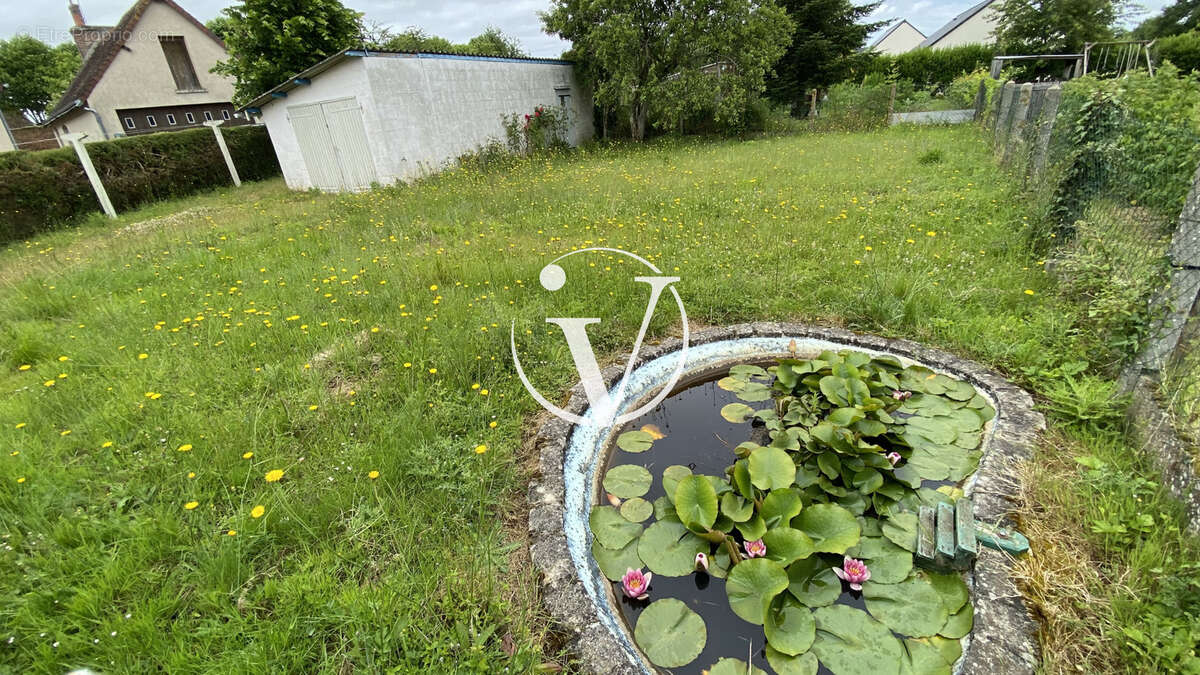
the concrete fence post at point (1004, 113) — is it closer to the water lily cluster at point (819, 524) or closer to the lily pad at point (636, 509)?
the water lily cluster at point (819, 524)

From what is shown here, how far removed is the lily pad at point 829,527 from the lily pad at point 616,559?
0.59 m

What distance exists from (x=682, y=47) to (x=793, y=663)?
13261 mm

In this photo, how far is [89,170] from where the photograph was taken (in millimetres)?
8492

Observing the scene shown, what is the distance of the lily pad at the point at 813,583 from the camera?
5.07 ft

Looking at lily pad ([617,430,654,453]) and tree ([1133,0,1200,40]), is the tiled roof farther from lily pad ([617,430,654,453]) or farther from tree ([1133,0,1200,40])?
tree ([1133,0,1200,40])

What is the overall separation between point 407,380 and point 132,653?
146 cm

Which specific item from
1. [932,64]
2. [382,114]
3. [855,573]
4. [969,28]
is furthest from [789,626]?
[969,28]

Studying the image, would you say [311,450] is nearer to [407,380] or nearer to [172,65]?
[407,380]

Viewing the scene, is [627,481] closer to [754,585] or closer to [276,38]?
[754,585]

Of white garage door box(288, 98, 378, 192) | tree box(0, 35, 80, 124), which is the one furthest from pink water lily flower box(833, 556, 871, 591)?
tree box(0, 35, 80, 124)

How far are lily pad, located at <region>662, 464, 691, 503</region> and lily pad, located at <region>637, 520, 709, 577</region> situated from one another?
13 cm

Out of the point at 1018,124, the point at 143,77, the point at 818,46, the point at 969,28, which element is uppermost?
the point at 143,77

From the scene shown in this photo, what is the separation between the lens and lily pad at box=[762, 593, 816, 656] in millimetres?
1382

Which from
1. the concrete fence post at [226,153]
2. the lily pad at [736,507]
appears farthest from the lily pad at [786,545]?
the concrete fence post at [226,153]
